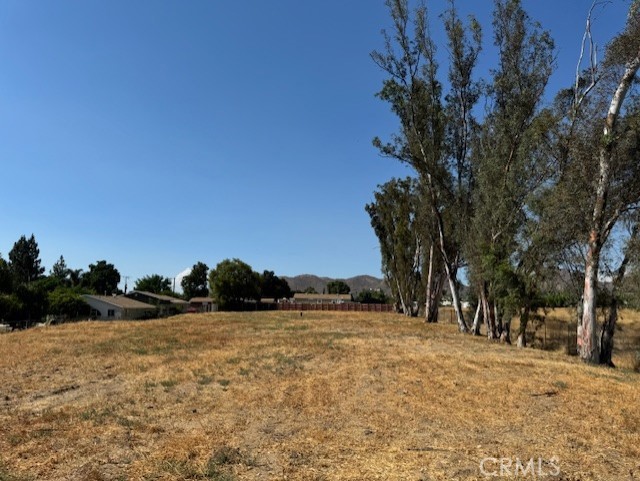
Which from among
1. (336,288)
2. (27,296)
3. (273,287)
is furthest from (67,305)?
(336,288)

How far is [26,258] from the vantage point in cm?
10400

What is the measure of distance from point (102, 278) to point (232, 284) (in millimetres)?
48438

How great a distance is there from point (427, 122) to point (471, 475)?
24.4m

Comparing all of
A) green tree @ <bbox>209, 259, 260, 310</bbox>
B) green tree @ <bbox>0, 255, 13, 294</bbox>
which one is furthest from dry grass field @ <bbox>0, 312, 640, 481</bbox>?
green tree @ <bbox>209, 259, 260, 310</bbox>

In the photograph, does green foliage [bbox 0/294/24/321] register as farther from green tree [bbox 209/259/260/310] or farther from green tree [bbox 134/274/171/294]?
green tree [bbox 134/274/171/294]

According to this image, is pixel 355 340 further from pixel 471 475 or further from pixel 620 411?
pixel 471 475

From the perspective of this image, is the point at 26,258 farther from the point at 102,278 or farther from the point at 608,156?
the point at 608,156

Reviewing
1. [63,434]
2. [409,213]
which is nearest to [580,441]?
[63,434]

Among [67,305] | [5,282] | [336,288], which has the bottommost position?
[67,305]

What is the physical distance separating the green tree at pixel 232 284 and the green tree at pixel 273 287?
3438 cm

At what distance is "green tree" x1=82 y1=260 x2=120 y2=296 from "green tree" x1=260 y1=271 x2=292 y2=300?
3530 cm

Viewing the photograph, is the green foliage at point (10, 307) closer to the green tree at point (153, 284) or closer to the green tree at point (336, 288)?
the green tree at point (153, 284)

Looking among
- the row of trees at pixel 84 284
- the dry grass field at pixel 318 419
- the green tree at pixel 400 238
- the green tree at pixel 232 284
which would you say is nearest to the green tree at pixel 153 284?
the row of trees at pixel 84 284

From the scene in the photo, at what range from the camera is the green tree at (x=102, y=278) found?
108 metres
